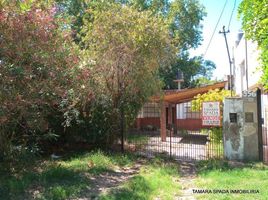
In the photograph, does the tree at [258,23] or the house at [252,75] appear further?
the house at [252,75]

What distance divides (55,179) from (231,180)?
424 cm

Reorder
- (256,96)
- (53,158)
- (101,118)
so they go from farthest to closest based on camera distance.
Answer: (101,118)
(53,158)
(256,96)

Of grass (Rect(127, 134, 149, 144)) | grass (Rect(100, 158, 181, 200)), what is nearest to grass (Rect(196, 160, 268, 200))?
grass (Rect(100, 158, 181, 200))

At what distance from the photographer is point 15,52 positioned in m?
7.93

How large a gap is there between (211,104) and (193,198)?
6286 millimetres

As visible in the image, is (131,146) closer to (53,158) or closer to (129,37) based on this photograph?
(53,158)

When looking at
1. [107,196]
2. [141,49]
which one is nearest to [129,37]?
[141,49]

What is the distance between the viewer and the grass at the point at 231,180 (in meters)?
7.51

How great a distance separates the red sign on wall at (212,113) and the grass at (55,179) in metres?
3.12

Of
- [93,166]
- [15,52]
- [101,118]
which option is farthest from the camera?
[101,118]

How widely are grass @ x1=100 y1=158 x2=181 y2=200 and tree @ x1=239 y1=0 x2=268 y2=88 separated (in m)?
3.19

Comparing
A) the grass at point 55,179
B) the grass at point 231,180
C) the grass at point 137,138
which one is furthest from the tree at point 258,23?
the grass at point 137,138

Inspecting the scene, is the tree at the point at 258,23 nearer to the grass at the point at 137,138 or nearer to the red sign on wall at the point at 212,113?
the red sign on wall at the point at 212,113

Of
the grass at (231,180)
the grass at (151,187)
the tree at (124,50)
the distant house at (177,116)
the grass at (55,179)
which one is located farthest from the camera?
the distant house at (177,116)
